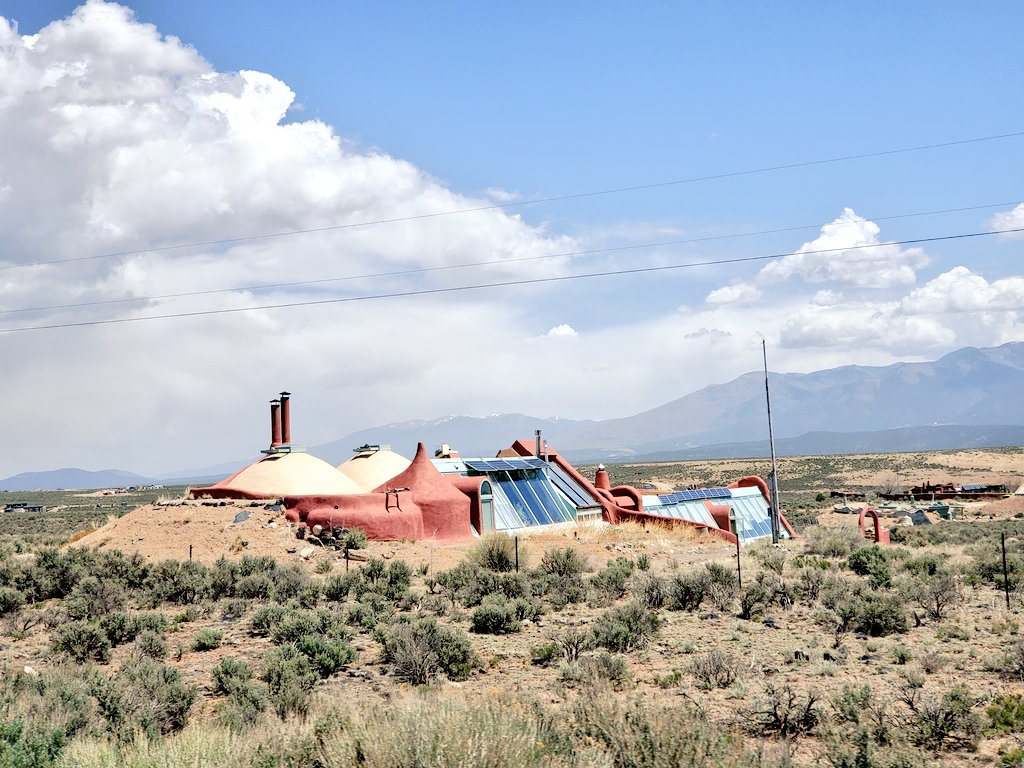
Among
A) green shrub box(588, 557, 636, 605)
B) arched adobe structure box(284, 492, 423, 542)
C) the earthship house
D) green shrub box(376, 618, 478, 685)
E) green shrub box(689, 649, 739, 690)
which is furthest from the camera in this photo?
the earthship house

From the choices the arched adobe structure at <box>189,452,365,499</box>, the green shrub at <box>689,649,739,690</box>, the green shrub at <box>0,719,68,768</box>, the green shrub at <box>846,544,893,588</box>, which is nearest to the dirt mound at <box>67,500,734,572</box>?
the arched adobe structure at <box>189,452,365,499</box>

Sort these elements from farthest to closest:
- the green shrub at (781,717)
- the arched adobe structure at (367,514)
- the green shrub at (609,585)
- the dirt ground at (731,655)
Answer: the arched adobe structure at (367,514), the green shrub at (609,585), the dirt ground at (731,655), the green shrub at (781,717)

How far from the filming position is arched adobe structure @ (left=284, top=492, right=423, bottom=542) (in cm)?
3084

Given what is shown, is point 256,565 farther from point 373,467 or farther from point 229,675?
point 373,467

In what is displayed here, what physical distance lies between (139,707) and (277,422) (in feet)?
A: 94.1

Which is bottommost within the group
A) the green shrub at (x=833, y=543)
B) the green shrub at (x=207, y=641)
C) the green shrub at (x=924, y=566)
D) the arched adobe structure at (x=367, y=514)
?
the green shrub at (x=833, y=543)

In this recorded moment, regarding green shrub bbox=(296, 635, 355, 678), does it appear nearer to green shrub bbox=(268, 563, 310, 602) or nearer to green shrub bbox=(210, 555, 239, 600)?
green shrub bbox=(268, 563, 310, 602)

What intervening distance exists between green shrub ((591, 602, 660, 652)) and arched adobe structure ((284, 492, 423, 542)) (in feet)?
49.2

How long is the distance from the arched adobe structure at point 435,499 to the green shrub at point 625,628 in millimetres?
16414

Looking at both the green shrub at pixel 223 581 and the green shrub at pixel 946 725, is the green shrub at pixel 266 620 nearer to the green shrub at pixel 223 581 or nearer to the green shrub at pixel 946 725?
the green shrub at pixel 223 581

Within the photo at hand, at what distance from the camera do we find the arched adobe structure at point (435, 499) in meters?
33.2

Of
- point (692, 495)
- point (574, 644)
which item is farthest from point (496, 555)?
point (692, 495)

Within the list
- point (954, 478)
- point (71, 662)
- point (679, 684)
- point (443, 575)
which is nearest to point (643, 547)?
point (443, 575)

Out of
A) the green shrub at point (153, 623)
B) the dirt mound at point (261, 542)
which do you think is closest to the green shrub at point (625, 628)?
the green shrub at point (153, 623)
